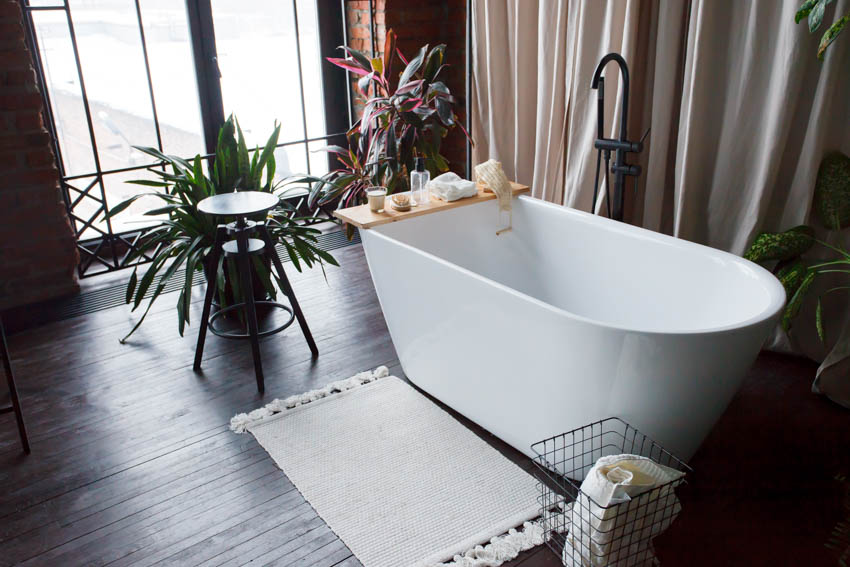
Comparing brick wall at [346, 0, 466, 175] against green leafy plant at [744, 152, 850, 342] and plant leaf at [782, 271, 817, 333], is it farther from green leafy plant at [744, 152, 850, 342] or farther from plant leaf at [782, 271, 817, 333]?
plant leaf at [782, 271, 817, 333]

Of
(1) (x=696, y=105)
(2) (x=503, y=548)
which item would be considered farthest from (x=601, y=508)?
(1) (x=696, y=105)

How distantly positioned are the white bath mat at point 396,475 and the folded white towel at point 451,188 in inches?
31.0

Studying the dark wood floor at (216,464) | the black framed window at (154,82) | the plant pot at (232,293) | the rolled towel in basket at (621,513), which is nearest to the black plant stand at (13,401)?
the dark wood floor at (216,464)

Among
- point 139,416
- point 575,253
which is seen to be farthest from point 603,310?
point 139,416

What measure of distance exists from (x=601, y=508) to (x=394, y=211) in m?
1.44

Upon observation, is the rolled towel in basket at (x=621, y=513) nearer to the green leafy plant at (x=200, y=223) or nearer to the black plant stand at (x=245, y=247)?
the black plant stand at (x=245, y=247)

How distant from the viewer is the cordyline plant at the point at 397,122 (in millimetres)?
3355

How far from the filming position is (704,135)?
2.91 m

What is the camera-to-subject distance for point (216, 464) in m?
2.34

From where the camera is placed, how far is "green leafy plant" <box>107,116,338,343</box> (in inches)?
116

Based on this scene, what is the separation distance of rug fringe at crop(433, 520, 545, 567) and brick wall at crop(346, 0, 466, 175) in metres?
2.83

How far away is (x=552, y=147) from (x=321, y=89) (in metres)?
1.62

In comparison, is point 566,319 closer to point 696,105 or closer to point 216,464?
point 216,464

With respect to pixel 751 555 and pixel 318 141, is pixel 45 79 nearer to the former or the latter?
pixel 318 141
